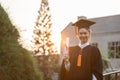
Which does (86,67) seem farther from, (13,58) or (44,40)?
(44,40)

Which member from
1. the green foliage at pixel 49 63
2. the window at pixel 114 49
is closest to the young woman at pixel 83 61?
the window at pixel 114 49

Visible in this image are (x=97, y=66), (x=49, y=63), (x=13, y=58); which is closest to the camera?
(x=97, y=66)

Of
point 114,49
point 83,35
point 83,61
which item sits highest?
point 114,49

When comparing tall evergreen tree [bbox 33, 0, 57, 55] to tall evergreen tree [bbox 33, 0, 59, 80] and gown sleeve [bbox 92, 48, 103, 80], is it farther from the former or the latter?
gown sleeve [bbox 92, 48, 103, 80]

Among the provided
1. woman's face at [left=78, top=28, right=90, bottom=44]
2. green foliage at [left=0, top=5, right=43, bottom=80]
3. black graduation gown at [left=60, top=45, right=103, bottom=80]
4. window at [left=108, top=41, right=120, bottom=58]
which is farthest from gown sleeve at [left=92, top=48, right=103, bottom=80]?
window at [left=108, top=41, right=120, bottom=58]

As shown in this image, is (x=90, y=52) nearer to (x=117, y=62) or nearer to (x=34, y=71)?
(x=34, y=71)

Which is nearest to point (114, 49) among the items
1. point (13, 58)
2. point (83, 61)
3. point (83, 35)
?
point (13, 58)

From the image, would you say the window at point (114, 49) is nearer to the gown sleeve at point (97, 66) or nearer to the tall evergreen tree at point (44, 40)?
the tall evergreen tree at point (44, 40)

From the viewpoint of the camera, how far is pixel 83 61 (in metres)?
5.80

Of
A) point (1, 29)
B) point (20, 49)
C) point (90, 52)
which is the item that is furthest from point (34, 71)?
point (90, 52)

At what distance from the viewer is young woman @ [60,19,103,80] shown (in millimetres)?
5703

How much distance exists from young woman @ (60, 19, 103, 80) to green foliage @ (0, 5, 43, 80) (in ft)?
5.28

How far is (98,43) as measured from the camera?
35.7 m

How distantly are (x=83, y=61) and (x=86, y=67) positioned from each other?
97 mm
